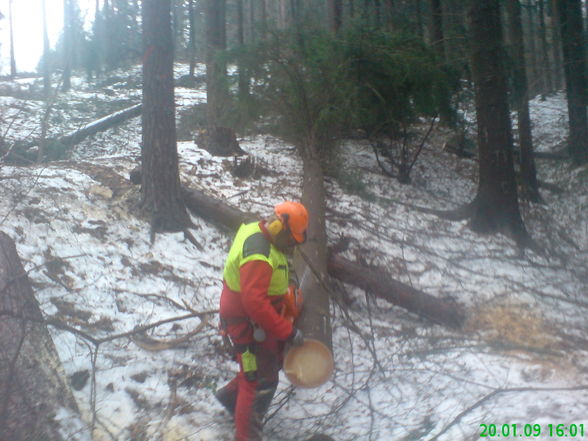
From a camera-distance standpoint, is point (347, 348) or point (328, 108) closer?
point (347, 348)

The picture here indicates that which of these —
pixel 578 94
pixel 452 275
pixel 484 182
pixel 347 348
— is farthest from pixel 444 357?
pixel 578 94

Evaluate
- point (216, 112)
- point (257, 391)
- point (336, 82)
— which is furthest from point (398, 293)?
point (216, 112)

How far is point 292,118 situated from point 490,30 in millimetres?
3603

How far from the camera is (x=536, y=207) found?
9695 mm

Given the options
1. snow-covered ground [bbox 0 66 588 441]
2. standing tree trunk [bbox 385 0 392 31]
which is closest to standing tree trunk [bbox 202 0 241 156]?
snow-covered ground [bbox 0 66 588 441]

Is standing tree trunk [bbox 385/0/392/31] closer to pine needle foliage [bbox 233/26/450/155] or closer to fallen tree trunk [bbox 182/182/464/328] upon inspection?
pine needle foliage [bbox 233/26/450/155]

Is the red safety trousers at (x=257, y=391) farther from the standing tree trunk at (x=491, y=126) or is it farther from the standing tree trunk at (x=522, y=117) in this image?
the standing tree trunk at (x=522, y=117)

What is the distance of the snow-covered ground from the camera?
373cm

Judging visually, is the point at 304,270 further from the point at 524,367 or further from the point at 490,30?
the point at 490,30

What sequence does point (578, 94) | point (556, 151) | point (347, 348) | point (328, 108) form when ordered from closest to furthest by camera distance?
point (347, 348), point (328, 108), point (578, 94), point (556, 151)

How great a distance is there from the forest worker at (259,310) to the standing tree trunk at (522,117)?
7557 mm

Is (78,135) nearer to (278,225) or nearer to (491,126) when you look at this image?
(491,126)

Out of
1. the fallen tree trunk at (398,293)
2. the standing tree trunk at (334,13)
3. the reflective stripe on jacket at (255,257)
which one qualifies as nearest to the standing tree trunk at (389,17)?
the standing tree trunk at (334,13)
